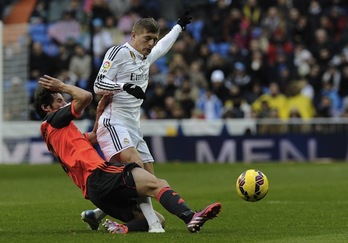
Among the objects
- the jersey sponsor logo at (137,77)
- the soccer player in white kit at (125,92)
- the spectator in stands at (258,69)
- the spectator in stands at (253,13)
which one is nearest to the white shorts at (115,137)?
the soccer player in white kit at (125,92)

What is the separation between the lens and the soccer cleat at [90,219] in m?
10.9

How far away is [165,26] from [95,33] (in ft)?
7.76

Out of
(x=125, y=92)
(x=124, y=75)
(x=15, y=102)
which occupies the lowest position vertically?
(x=15, y=102)

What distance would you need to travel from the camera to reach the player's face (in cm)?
1131

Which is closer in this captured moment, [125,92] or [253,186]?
[253,186]

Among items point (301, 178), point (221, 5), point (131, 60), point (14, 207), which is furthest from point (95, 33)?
point (131, 60)

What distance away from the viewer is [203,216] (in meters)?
9.58

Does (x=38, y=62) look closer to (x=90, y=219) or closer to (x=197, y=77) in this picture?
(x=197, y=77)

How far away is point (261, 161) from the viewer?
26.6 metres

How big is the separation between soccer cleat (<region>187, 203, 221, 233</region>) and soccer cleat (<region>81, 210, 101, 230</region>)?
154 cm

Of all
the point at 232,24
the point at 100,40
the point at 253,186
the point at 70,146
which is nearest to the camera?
the point at 70,146

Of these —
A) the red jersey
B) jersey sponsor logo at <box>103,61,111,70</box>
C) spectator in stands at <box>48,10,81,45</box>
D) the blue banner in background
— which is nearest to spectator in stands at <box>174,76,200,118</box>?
the blue banner in background

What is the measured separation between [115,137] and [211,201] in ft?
14.0

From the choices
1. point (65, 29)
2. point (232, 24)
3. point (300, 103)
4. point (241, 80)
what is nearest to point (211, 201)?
point (300, 103)
